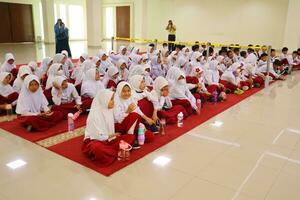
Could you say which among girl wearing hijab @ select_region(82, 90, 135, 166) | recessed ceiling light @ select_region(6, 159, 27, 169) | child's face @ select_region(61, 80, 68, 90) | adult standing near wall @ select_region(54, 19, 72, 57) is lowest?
recessed ceiling light @ select_region(6, 159, 27, 169)

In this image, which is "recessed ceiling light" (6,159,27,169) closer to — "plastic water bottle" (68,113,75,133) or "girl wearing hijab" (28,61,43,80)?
"plastic water bottle" (68,113,75,133)

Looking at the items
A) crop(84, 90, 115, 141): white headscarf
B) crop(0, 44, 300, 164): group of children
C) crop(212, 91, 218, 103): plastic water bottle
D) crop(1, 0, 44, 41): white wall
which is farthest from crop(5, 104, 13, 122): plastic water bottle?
crop(1, 0, 44, 41): white wall

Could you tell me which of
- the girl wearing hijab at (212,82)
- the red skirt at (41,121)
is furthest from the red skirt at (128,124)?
the girl wearing hijab at (212,82)

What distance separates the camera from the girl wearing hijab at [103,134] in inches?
121

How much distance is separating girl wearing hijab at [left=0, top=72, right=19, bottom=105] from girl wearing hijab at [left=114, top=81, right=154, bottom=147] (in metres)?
2.18

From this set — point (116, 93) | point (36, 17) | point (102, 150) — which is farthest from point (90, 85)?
point (36, 17)

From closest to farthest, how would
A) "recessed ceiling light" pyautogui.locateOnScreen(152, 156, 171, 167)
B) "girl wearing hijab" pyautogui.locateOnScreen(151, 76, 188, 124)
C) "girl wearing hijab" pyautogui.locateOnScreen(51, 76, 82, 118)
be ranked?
"recessed ceiling light" pyautogui.locateOnScreen(152, 156, 171, 167) → "girl wearing hijab" pyautogui.locateOnScreen(151, 76, 188, 124) → "girl wearing hijab" pyautogui.locateOnScreen(51, 76, 82, 118)

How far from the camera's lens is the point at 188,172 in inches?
117

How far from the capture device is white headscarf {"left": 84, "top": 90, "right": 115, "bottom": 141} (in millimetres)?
3223

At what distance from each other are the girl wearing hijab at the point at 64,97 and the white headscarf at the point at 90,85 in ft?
0.86

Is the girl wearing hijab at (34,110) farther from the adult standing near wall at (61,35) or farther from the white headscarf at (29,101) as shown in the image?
the adult standing near wall at (61,35)

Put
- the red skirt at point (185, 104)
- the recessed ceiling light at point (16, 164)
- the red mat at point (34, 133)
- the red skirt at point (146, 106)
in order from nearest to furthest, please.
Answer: the recessed ceiling light at point (16, 164)
the red mat at point (34, 133)
the red skirt at point (146, 106)
the red skirt at point (185, 104)

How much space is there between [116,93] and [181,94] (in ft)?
4.96

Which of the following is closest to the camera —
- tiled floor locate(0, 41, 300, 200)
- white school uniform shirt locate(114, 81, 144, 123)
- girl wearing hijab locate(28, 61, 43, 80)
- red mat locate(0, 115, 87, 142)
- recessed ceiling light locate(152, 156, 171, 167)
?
tiled floor locate(0, 41, 300, 200)
